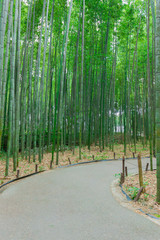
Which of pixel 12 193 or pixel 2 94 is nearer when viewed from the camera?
pixel 12 193

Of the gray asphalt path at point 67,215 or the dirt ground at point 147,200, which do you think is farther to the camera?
the dirt ground at point 147,200

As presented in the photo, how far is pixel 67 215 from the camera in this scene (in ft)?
7.83

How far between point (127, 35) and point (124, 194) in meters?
7.02

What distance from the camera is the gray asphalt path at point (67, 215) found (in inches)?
75.0

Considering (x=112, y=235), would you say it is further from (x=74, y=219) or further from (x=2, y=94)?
(x=2, y=94)

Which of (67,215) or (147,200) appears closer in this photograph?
(67,215)

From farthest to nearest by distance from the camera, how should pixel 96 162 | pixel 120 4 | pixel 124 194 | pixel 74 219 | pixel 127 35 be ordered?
pixel 127 35 < pixel 120 4 < pixel 96 162 < pixel 124 194 < pixel 74 219

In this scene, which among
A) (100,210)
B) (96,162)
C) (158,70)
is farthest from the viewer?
(96,162)

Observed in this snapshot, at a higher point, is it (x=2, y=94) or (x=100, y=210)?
(x=2, y=94)

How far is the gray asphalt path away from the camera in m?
1.90

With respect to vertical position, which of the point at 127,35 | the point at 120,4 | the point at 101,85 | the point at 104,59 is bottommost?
the point at 101,85

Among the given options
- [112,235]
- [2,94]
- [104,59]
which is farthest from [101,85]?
[112,235]

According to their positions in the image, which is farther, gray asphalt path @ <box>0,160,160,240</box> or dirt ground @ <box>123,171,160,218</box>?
dirt ground @ <box>123,171,160,218</box>

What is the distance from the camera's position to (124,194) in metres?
3.29
